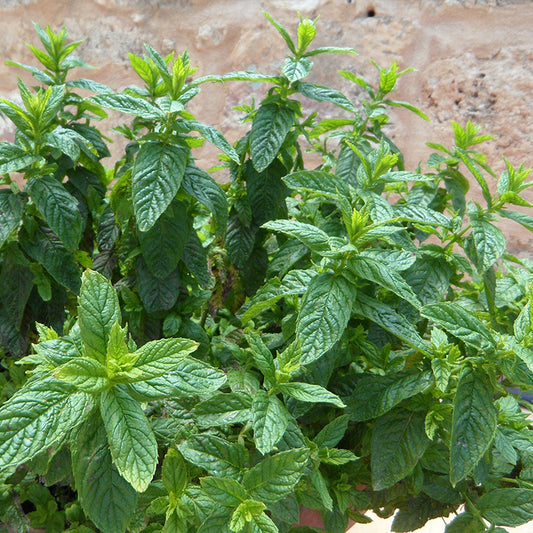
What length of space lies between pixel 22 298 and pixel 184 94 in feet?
1.26

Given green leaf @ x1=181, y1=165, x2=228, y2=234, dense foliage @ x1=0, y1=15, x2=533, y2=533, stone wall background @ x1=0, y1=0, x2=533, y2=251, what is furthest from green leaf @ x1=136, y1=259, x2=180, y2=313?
stone wall background @ x1=0, y1=0, x2=533, y2=251

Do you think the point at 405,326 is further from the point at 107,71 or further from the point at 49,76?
the point at 107,71

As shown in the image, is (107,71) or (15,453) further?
(107,71)

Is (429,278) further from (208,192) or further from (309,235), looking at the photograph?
(208,192)

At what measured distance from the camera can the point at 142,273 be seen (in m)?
0.83

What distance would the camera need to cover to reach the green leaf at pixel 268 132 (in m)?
0.82

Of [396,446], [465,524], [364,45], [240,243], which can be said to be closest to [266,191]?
[240,243]

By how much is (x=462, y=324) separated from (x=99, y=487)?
1.43 feet

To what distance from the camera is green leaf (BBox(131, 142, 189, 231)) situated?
0.71 metres

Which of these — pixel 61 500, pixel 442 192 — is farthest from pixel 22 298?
pixel 442 192

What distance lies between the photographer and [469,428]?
653mm

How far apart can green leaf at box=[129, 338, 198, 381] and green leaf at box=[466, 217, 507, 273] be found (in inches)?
15.8

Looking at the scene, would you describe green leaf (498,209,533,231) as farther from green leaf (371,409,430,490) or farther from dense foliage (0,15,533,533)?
green leaf (371,409,430,490)

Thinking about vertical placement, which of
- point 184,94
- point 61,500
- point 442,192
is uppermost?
point 184,94
